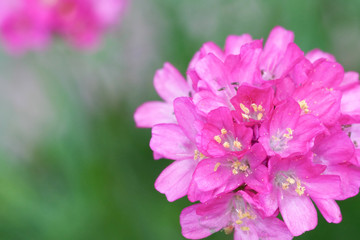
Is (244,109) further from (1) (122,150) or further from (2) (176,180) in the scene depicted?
(1) (122,150)

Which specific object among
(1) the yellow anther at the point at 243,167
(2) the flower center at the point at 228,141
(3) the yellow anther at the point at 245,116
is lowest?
(1) the yellow anther at the point at 243,167

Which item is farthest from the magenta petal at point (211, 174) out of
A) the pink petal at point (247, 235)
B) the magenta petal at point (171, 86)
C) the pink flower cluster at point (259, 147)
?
the magenta petal at point (171, 86)

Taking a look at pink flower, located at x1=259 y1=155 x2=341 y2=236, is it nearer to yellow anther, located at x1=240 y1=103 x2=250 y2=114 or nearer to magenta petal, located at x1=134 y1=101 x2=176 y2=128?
yellow anther, located at x1=240 y1=103 x2=250 y2=114

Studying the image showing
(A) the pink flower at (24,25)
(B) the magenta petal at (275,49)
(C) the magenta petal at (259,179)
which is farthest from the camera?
(A) the pink flower at (24,25)

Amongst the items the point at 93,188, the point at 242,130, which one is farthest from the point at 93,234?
the point at 242,130

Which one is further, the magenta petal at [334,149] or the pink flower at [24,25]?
the pink flower at [24,25]

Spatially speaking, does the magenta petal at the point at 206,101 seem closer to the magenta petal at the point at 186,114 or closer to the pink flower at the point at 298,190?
the magenta petal at the point at 186,114

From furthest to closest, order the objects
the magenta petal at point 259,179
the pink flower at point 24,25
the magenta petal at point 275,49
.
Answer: the pink flower at point 24,25 < the magenta petal at point 275,49 < the magenta petal at point 259,179

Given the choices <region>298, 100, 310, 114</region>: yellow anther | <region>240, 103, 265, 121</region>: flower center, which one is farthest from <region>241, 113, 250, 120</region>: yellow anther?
<region>298, 100, 310, 114</region>: yellow anther
